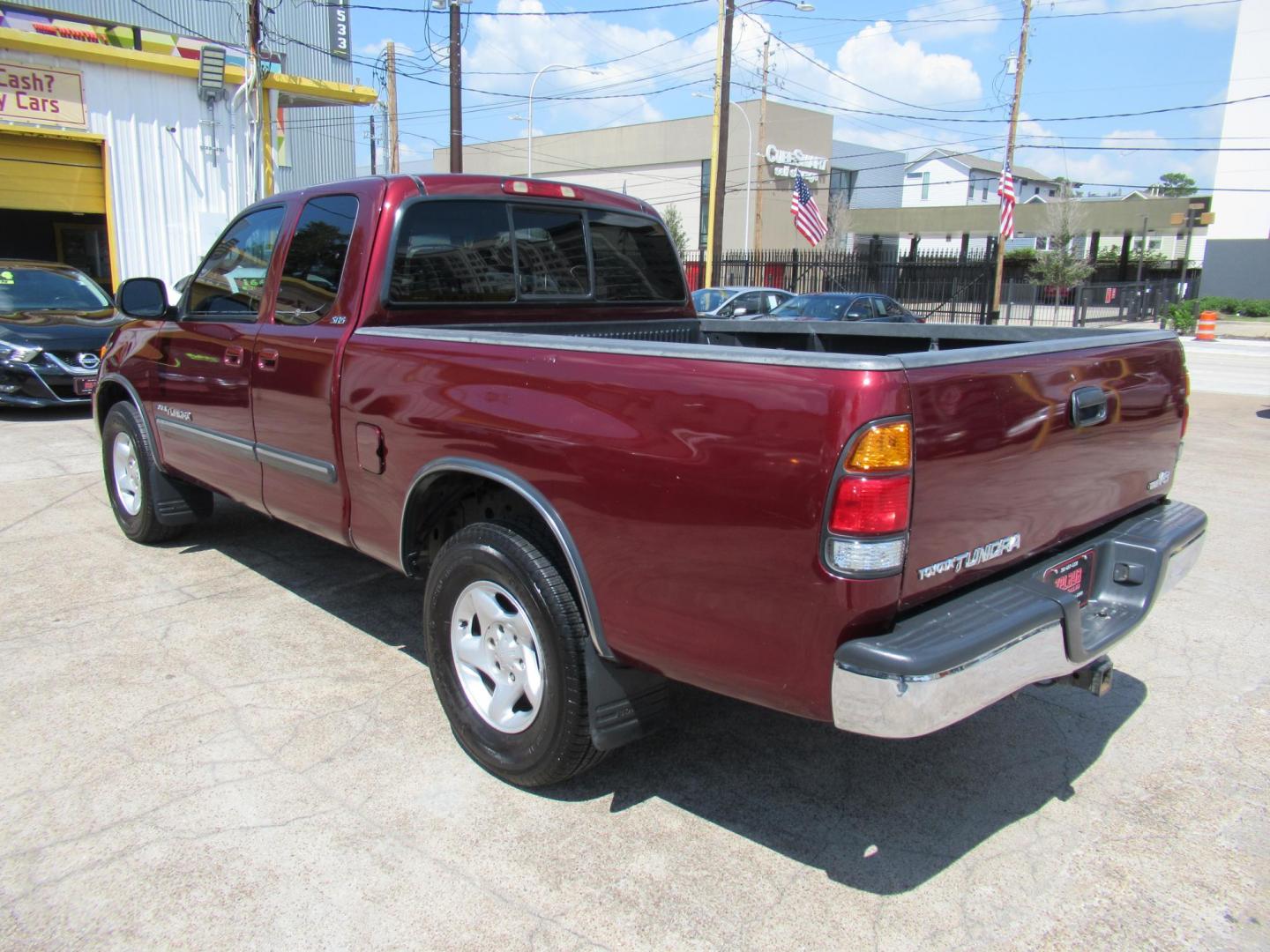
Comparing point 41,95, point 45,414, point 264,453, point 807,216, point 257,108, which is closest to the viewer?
point 264,453

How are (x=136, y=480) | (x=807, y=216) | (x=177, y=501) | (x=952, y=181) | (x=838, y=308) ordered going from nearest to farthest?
1. (x=177, y=501)
2. (x=136, y=480)
3. (x=838, y=308)
4. (x=807, y=216)
5. (x=952, y=181)

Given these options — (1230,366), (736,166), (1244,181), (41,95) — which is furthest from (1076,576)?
(736,166)

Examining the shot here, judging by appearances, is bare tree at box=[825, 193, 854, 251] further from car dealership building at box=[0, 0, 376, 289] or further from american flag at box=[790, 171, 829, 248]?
car dealership building at box=[0, 0, 376, 289]

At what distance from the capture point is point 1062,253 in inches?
1828

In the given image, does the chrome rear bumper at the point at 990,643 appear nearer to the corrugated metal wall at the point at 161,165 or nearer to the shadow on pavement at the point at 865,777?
the shadow on pavement at the point at 865,777

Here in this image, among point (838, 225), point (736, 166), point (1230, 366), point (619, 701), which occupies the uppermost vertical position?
point (736, 166)

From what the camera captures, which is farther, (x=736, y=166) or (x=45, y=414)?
(x=736, y=166)

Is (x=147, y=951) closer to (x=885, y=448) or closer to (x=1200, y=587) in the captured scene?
(x=885, y=448)

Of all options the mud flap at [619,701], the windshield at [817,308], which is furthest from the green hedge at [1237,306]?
the mud flap at [619,701]

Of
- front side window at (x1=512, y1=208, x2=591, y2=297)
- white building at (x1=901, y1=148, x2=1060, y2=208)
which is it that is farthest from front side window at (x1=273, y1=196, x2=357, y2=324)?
white building at (x1=901, y1=148, x2=1060, y2=208)

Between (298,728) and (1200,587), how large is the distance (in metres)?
4.81

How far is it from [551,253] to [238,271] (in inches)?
62.1

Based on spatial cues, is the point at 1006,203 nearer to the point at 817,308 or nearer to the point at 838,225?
the point at 817,308

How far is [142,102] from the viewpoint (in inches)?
643
